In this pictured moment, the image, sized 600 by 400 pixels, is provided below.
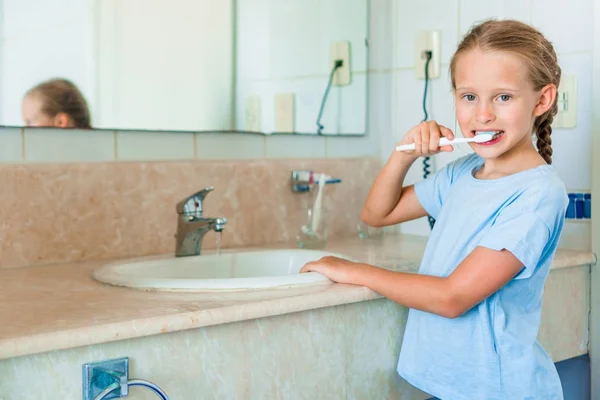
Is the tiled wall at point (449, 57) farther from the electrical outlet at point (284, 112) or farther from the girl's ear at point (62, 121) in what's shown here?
the girl's ear at point (62, 121)

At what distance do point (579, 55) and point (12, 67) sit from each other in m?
1.11

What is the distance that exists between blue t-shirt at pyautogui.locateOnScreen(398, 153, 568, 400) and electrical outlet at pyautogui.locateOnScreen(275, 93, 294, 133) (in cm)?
63

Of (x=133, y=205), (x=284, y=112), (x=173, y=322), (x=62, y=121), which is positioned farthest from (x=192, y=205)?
(x=173, y=322)

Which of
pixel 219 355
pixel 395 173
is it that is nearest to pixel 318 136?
pixel 395 173

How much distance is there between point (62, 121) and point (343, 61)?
763mm

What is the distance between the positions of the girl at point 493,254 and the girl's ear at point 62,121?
55cm

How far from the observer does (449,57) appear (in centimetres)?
199

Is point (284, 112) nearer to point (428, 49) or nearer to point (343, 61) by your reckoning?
point (343, 61)

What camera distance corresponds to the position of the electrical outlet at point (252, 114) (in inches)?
71.5

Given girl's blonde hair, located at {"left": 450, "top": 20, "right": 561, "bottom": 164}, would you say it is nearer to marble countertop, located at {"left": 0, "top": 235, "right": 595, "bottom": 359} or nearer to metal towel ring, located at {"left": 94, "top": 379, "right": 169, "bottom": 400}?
marble countertop, located at {"left": 0, "top": 235, "right": 595, "bottom": 359}

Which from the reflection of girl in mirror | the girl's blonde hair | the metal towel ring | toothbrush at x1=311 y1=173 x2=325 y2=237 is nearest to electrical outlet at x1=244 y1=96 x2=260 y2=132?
toothbrush at x1=311 y1=173 x2=325 y2=237

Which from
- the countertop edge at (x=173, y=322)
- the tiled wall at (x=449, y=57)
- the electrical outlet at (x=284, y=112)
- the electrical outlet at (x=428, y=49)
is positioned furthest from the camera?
the electrical outlet at (x=428, y=49)

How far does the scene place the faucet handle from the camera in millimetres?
1583

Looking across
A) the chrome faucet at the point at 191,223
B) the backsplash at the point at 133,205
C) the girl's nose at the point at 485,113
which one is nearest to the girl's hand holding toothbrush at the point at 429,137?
the girl's nose at the point at 485,113
